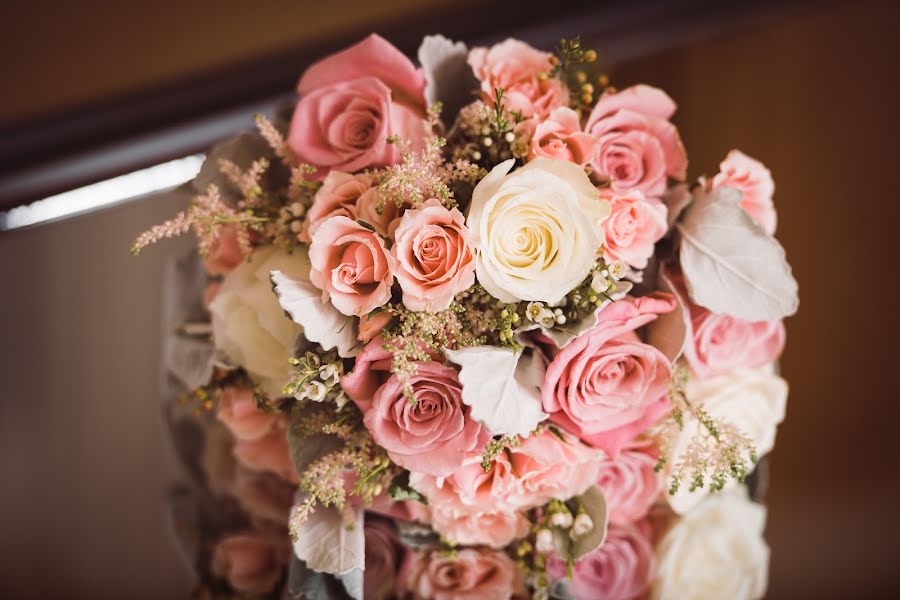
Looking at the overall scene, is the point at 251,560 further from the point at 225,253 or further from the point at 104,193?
the point at 104,193

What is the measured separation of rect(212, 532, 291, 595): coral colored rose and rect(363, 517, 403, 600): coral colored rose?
10 cm

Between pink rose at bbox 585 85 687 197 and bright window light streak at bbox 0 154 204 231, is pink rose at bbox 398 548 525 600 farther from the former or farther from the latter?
bright window light streak at bbox 0 154 204 231

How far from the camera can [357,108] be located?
66 cm

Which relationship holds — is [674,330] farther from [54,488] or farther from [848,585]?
Result: [54,488]

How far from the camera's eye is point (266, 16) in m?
1.24

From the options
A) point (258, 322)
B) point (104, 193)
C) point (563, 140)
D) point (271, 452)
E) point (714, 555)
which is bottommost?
point (714, 555)

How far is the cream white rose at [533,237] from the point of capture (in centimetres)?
54

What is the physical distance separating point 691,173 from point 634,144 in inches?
7.4

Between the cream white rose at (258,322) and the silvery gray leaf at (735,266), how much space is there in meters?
0.37

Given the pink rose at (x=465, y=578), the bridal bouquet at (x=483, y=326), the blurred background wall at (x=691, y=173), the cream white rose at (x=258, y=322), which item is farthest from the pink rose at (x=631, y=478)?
the cream white rose at (x=258, y=322)

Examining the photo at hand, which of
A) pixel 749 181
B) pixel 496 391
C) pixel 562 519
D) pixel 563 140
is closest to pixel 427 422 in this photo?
pixel 496 391

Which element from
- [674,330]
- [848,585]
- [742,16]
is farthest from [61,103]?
[848,585]

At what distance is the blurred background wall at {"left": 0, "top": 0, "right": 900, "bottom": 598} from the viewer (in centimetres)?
89

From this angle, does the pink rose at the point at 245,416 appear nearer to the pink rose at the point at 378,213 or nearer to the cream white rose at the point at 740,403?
the pink rose at the point at 378,213
